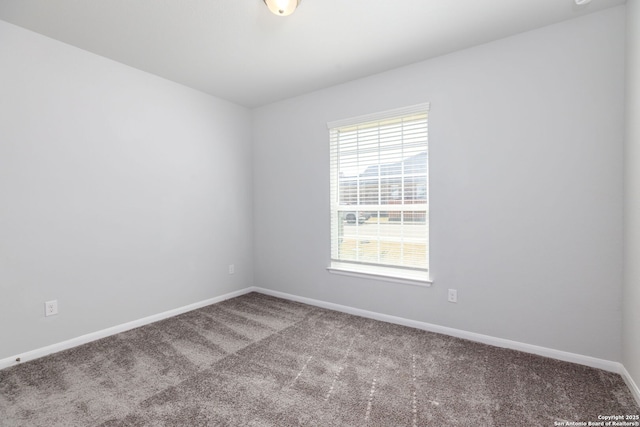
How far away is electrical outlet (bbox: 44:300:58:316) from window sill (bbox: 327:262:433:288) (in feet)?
8.39

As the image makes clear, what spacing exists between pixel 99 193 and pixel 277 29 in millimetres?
2184

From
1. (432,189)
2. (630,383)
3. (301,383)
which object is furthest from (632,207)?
(301,383)

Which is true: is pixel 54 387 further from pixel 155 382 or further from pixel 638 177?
pixel 638 177

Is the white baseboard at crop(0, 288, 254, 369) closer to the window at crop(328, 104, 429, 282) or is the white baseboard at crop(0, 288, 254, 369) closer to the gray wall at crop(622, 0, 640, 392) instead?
the window at crop(328, 104, 429, 282)

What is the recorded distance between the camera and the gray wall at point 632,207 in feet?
6.03

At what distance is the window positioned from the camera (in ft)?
9.71

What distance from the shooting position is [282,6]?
2002 millimetres

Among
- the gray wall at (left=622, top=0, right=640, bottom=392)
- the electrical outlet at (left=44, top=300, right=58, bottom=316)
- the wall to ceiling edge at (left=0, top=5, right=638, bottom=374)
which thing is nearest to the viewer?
the gray wall at (left=622, top=0, right=640, bottom=392)

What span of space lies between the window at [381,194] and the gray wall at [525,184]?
13cm

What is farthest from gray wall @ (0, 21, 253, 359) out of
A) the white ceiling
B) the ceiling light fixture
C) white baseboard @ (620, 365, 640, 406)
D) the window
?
white baseboard @ (620, 365, 640, 406)

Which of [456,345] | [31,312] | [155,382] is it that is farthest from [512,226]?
[31,312]

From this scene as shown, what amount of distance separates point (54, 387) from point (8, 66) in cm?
240

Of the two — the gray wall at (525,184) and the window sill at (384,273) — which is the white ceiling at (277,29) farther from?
the window sill at (384,273)

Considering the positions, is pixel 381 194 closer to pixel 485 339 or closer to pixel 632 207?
pixel 485 339
